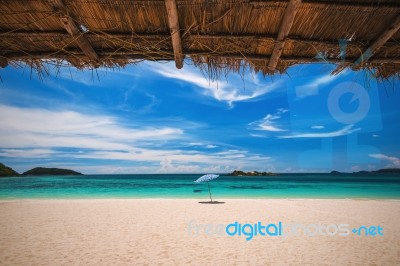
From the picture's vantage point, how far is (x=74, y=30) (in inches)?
76.5

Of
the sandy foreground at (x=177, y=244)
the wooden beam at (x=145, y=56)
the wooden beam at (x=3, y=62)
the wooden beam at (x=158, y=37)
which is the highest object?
the wooden beam at (x=158, y=37)

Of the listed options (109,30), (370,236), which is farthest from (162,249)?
(370,236)

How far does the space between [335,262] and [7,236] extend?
22.9ft

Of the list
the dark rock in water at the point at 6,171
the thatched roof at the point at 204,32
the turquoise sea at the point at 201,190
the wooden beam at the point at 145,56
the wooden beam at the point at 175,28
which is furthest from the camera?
the dark rock in water at the point at 6,171

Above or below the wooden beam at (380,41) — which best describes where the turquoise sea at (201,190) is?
below

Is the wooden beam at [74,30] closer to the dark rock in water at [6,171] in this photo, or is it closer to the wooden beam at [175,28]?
the wooden beam at [175,28]

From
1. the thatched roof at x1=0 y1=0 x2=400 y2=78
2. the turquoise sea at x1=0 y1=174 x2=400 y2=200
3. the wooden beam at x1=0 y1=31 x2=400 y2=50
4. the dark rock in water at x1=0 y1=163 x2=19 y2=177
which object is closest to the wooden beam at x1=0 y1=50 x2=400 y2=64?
the thatched roof at x1=0 y1=0 x2=400 y2=78

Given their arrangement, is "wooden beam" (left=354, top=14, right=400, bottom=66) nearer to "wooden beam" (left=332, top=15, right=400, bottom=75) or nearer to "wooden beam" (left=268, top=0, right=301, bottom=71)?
"wooden beam" (left=332, top=15, right=400, bottom=75)

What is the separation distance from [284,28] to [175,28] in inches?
34.8

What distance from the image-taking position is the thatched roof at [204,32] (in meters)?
1.85

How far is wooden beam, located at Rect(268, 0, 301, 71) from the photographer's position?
1755mm

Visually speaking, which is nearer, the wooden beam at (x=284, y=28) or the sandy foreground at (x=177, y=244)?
the wooden beam at (x=284, y=28)

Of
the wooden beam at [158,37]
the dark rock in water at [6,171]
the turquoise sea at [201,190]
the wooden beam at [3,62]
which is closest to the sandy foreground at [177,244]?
the wooden beam at [3,62]

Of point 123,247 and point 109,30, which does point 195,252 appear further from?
point 109,30
